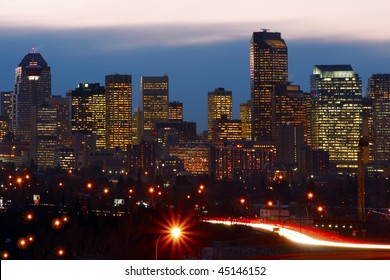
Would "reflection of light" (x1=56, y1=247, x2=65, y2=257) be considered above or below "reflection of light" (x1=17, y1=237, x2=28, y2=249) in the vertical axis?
below

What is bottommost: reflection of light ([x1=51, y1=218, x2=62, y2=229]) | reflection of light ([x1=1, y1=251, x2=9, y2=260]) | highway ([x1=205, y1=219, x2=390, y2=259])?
reflection of light ([x1=1, y1=251, x2=9, y2=260])

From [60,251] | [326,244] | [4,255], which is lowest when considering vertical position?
[4,255]

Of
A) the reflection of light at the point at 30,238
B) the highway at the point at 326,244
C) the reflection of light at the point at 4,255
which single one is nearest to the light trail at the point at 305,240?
the highway at the point at 326,244

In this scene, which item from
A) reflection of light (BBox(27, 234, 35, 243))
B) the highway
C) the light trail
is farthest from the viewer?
reflection of light (BBox(27, 234, 35, 243))

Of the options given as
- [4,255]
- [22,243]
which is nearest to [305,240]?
[22,243]

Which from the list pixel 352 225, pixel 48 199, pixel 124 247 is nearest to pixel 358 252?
pixel 124 247

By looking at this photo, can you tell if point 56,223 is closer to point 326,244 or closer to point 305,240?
point 305,240

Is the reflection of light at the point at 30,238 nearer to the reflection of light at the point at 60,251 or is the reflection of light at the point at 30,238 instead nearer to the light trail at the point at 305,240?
the reflection of light at the point at 60,251

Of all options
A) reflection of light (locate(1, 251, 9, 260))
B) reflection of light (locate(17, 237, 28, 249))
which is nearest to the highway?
reflection of light (locate(1, 251, 9, 260))

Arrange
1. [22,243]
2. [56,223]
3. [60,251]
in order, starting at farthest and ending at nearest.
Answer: [56,223] < [22,243] < [60,251]

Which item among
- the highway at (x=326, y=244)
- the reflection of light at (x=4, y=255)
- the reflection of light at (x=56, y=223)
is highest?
the reflection of light at (x=56, y=223)

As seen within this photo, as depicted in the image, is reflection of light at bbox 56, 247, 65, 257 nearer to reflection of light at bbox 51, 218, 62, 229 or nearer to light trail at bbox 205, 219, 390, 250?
reflection of light at bbox 51, 218, 62, 229
